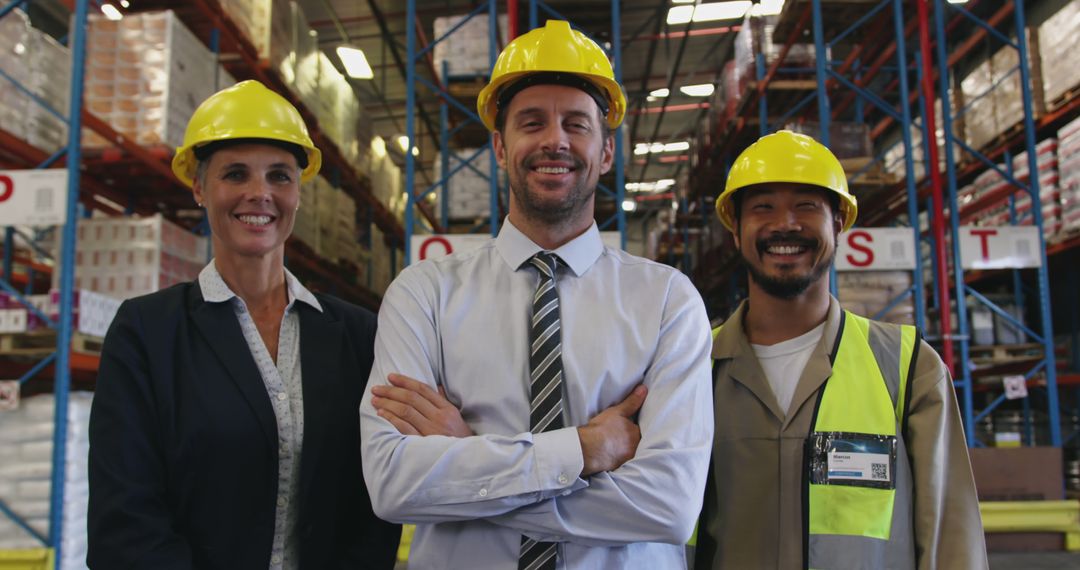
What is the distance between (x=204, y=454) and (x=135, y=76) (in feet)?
19.5

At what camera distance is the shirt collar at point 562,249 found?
2035 millimetres

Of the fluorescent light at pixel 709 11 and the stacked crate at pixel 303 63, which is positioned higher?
the fluorescent light at pixel 709 11

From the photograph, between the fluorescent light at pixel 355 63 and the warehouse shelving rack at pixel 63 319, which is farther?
the fluorescent light at pixel 355 63

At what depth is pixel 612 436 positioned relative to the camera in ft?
5.69

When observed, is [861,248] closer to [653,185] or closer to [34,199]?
[34,199]

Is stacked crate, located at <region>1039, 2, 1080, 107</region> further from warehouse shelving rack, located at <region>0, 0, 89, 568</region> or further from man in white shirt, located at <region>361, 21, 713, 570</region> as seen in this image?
warehouse shelving rack, located at <region>0, 0, 89, 568</region>

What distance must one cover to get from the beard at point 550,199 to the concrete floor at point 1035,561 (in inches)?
229

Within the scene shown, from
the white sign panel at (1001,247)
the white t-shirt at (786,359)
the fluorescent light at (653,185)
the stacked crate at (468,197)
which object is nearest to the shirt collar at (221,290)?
the white t-shirt at (786,359)

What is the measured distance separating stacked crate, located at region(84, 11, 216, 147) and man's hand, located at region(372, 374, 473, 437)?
19.0 ft

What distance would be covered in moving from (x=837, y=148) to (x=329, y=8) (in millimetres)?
9601

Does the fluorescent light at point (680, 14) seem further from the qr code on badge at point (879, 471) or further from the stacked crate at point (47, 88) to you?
the qr code on badge at point (879, 471)

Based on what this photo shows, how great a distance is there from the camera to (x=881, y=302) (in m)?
7.94

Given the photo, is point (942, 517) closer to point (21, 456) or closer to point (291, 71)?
point (21, 456)

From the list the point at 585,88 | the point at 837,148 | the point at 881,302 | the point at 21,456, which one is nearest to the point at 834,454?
the point at 585,88
